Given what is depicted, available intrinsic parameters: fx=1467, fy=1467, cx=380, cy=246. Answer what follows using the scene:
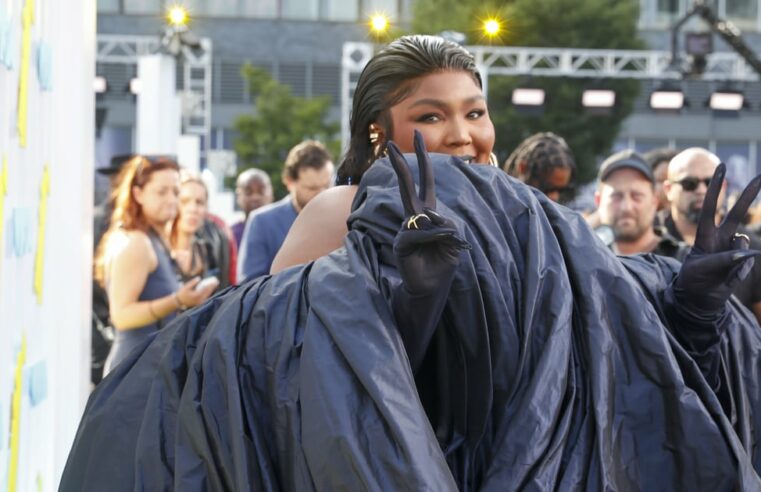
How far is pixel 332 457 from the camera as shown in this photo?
2375 mm

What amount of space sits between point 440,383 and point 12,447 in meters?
1.37

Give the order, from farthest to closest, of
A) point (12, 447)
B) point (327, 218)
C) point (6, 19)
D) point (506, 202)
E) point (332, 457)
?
point (12, 447) → point (6, 19) → point (327, 218) → point (506, 202) → point (332, 457)

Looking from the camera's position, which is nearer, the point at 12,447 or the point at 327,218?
the point at 327,218

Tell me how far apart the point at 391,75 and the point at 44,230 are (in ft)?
3.91

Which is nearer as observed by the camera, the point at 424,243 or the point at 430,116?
the point at 424,243

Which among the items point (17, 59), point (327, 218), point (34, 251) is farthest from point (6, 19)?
point (327, 218)

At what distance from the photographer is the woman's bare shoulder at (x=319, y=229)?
3.06 meters

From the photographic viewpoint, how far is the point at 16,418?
3.57m

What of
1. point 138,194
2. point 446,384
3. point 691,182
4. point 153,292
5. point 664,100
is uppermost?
point 664,100

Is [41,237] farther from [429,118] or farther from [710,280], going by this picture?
[710,280]

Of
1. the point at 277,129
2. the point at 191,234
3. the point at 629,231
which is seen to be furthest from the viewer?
the point at 277,129

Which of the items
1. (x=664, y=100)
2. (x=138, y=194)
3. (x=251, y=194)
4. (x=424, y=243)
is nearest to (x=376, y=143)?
(x=424, y=243)

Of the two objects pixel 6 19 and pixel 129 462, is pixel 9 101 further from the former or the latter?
pixel 129 462

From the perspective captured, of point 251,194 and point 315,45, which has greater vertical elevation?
point 315,45
